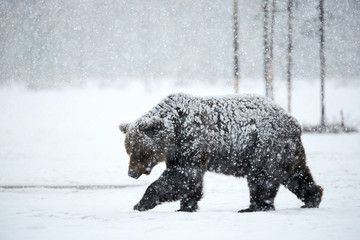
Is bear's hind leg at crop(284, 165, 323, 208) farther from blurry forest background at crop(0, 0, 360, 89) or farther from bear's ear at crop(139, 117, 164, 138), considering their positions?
blurry forest background at crop(0, 0, 360, 89)

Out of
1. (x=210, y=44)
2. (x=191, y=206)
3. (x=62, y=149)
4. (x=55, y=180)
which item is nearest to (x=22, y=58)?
(x=210, y=44)

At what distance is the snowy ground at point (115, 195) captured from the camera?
4.63 meters

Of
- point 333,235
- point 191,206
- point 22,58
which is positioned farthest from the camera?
point 22,58

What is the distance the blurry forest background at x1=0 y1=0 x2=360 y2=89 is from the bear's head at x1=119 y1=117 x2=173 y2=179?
119 ft

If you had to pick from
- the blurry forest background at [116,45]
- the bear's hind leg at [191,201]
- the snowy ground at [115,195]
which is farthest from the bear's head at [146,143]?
the blurry forest background at [116,45]

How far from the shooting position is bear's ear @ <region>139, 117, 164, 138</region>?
559cm

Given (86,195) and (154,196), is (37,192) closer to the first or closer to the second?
(86,195)

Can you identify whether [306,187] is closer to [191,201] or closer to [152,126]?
[191,201]

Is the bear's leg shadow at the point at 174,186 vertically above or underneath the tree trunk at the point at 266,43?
underneath

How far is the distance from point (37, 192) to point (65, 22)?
4294 centimetres

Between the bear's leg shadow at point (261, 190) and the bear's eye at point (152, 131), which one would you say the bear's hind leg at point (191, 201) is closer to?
the bear's leg shadow at point (261, 190)

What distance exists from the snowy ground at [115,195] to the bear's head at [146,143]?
642mm

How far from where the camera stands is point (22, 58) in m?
48.2

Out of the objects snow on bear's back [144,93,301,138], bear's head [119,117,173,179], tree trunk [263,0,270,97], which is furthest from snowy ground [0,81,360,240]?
tree trunk [263,0,270,97]
